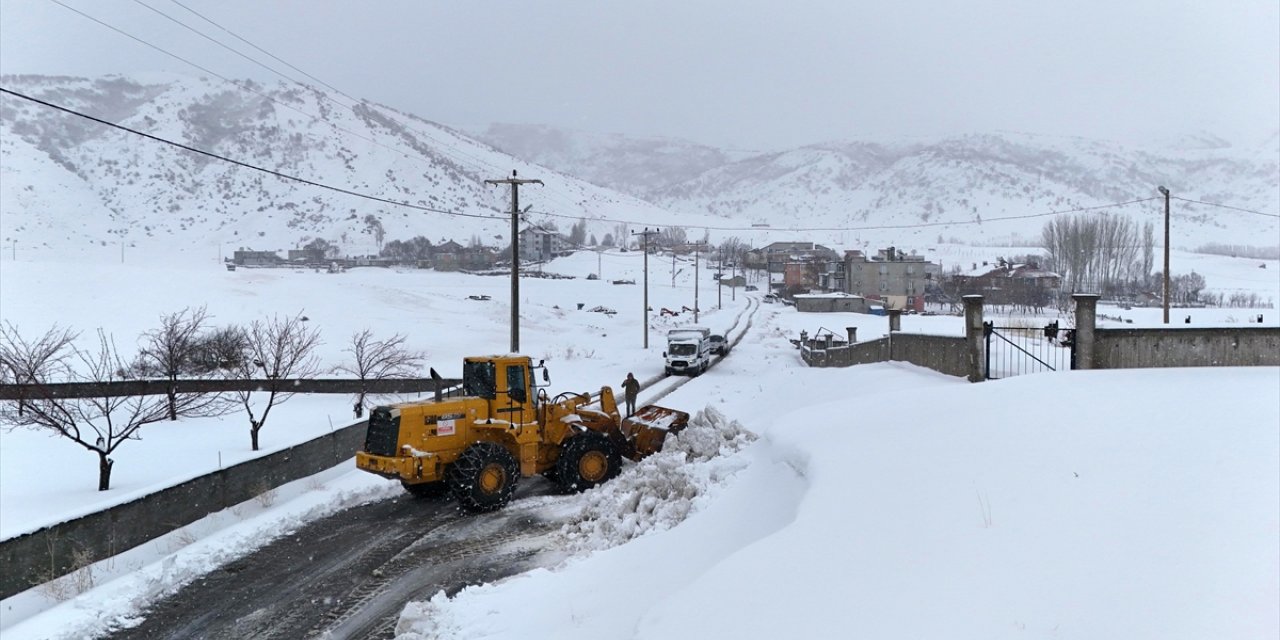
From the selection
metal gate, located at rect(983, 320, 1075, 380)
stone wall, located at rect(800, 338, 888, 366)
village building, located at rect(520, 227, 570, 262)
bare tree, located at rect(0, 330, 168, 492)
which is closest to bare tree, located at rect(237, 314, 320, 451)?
bare tree, located at rect(0, 330, 168, 492)

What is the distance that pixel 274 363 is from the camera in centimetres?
2903

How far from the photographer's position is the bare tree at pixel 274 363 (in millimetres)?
23469

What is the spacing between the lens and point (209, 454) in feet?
71.3

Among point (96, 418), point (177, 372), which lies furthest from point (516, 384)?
point (177, 372)

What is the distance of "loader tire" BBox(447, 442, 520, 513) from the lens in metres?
13.3

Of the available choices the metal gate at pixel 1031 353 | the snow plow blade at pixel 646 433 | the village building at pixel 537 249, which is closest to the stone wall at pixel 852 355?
the metal gate at pixel 1031 353

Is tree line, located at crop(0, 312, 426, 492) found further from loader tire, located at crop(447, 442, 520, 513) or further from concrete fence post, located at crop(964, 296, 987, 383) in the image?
concrete fence post, located at crop(964, 296, 987, 383)

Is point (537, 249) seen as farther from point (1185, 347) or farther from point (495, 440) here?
point (1185, 347)

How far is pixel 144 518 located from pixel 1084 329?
16485mm

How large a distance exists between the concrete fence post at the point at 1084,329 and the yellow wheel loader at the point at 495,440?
7996 millimetres

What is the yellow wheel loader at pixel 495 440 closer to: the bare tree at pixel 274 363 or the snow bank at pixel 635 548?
the snow bank at pixel 635 548

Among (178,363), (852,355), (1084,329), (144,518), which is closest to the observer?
(144,518)

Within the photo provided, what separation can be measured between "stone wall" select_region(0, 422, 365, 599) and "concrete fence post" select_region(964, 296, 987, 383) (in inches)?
537

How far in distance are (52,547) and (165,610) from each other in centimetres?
201
